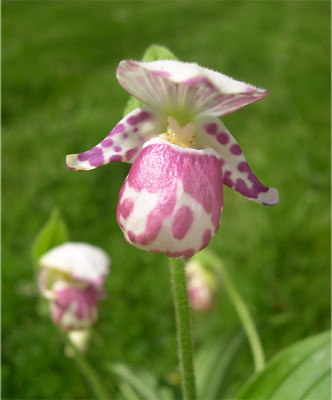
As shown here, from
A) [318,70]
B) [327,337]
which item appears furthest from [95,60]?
[327,337]

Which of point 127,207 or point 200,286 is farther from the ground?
point 127,207

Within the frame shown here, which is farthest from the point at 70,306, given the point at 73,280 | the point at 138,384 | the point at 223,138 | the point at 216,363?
the point at 223,138

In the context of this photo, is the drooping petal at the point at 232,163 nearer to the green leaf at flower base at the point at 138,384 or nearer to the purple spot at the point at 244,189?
the purple spot at the point at 244,189

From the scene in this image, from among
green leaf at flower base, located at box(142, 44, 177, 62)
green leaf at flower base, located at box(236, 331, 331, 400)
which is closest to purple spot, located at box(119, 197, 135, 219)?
green leaf at flower base, located at box(142, 44, 177, 62)

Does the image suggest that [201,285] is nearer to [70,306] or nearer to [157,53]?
[70,306]

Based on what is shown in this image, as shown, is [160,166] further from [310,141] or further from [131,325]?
[310,141]

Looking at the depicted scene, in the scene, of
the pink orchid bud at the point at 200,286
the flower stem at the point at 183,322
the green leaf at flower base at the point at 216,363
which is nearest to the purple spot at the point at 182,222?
the flower stem at the point at 183,322
